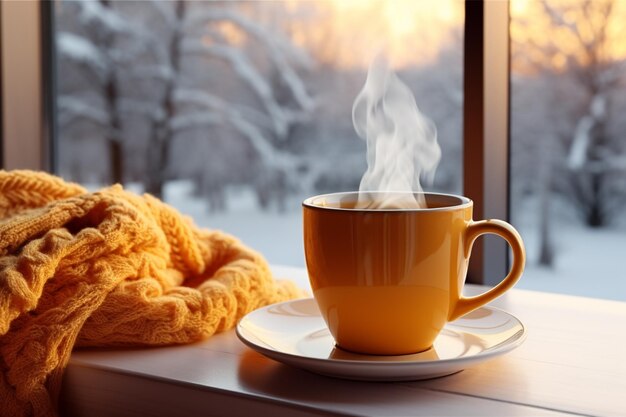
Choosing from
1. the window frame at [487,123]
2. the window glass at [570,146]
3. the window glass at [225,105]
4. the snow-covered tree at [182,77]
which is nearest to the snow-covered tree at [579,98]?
the window glass at [570,146]

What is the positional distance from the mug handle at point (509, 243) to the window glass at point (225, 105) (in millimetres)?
1090

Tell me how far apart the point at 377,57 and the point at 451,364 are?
0.32 metres

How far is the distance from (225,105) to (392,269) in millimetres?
1523

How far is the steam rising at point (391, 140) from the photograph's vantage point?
0.66m

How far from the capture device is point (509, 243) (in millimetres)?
577

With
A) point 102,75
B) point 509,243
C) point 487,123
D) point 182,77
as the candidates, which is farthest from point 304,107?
point 509,243

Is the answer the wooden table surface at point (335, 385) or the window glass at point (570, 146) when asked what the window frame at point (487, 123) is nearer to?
the wooden table surface at point (335, 385)

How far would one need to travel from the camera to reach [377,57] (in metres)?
0.72

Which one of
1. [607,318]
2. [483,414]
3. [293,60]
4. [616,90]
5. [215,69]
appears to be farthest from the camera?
[215,69]

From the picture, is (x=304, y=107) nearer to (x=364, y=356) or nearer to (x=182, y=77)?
(x=182, y=77)

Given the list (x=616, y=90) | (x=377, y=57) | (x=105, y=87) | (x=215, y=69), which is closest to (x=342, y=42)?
(x=215, y=69)

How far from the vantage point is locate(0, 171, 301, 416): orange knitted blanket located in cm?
60

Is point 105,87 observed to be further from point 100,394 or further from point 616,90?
point 100,394

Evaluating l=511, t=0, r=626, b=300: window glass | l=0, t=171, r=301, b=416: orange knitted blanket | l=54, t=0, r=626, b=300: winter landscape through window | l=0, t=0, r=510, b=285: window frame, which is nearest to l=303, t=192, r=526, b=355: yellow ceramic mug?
l=0, t=171, r=301, b=416: orange knitted blanket
